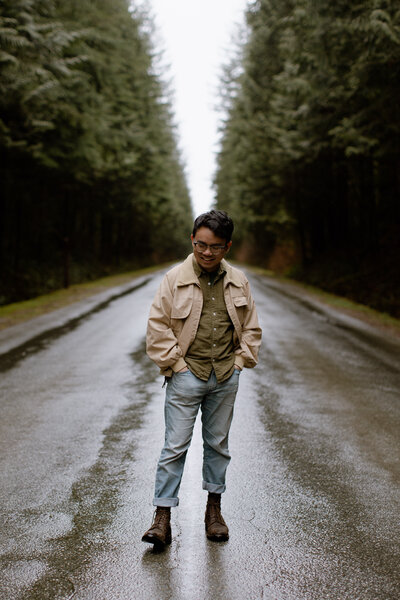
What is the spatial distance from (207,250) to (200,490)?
1909mm

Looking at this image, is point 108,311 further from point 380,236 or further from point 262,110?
point 262,110

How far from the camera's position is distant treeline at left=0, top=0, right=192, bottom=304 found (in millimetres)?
13477

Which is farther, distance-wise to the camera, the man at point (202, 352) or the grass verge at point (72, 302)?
the grass verge at point (72, 302)

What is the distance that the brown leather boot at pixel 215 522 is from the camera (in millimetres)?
3475

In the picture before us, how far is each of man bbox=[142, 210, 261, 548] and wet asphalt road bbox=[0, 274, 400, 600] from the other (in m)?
0.35

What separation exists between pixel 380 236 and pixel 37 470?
21096 mm

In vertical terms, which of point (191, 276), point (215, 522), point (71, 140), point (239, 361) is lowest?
point (215, 522)

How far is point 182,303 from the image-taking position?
3.51 m

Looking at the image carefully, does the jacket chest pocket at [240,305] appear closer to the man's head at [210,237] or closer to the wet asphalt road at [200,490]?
the man's head at [210,237]

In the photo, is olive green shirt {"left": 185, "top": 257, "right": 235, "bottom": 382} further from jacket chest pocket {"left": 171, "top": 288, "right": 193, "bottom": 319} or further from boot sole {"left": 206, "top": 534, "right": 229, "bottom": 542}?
boot sole {"left": 206, "top": 534, "right": 229, "bottom": 542}

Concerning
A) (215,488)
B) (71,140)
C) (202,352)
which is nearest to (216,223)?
(202,352)

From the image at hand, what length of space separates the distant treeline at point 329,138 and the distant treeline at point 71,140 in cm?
591

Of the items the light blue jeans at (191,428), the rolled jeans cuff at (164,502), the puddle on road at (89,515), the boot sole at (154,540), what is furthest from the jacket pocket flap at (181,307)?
the puddle on road at (89,515)

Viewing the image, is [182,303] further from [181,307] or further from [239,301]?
[239,301]
